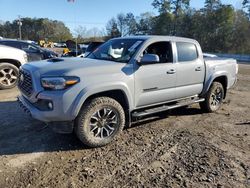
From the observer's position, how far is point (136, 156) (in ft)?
14.3

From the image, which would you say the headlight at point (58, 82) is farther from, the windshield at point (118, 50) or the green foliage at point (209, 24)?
the green foliage at point (209, 24)

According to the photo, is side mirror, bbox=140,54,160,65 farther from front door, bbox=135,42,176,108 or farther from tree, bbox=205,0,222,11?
tree, bbox=205,0,222,11

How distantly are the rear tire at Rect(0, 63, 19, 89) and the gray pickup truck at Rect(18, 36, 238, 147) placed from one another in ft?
13.8

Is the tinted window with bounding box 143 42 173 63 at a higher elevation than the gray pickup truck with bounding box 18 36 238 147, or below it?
higher

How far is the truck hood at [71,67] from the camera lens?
4.20m

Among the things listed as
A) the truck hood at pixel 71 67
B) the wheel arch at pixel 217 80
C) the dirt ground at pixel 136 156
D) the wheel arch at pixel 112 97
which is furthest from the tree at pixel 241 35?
the truck hood at pixel 71 67

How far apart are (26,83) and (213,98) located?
4565 millimetres

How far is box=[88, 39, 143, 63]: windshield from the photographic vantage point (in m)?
5.09

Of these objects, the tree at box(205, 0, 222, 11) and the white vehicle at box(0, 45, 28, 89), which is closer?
the white vehicle at box(0, 45, 28, 89)

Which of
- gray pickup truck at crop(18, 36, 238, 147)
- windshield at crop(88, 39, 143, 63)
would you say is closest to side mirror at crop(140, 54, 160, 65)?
gray pickup truck at crop(18, 36, 238, 147)

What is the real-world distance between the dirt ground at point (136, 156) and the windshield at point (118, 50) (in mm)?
1467

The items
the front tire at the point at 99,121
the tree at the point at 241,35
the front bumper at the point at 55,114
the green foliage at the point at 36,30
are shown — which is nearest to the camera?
the front bumper at the point at 55,114

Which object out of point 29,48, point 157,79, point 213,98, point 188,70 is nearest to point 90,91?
point 157,79

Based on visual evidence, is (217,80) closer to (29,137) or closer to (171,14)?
(29,137)
